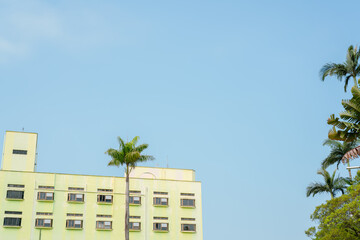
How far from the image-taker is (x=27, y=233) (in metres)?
63.5

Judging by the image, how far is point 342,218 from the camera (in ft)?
121

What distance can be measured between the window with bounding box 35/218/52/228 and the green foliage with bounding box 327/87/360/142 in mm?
51221

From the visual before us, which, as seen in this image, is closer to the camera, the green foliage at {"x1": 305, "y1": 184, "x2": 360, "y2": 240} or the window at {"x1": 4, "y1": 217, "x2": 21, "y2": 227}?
the green foliage at {"x1": 305, "y1": 184, "x2": 360, "y2": 240}

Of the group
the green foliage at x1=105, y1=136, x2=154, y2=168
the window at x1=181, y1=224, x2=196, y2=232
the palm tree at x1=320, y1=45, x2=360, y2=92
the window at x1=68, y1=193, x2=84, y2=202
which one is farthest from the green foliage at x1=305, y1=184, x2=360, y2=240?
the window at x1=68, y1=193, x2=84, y2=202

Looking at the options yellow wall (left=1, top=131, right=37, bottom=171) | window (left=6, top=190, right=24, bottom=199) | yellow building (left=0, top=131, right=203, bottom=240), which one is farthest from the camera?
yellow wall (left=1, top=131, right=37, bottom=171)

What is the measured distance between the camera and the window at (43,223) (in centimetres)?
6431

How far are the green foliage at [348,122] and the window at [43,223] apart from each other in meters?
51.2

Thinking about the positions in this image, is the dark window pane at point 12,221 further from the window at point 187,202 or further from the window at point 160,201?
the window at point 187,202

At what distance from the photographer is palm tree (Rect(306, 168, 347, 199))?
180 ft

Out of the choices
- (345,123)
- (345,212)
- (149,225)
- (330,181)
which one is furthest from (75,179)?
(345,123)

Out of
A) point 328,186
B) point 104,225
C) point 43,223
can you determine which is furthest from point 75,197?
point 328,186

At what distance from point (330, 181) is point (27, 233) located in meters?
38.0

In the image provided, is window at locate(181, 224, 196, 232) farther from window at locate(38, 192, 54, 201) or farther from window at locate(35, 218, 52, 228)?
window at locate(38, 192, 54, 201)

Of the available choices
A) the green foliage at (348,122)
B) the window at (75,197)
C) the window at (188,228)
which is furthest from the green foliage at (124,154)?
the green foliage at (348,122)
